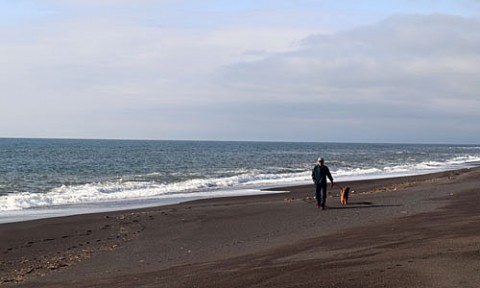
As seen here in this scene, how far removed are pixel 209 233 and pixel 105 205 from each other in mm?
10391

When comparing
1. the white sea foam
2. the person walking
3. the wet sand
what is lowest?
the white sea foam

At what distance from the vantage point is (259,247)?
11945mm

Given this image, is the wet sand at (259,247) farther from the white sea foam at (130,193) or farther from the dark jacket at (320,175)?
the white sea foam at (130,193)

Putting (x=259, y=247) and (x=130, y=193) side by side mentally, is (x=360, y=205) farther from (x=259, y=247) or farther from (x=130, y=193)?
(x=130, y=193)

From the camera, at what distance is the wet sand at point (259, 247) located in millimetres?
8453

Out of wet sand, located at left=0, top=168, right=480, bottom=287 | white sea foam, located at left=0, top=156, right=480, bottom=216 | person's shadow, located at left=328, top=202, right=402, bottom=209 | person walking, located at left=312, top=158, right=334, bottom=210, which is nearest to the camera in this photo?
wet sand, located at left=0, top=168, right=480, bottom=287

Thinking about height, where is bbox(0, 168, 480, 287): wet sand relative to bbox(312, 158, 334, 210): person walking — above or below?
below

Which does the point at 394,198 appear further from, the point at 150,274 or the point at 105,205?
the point at 150,274

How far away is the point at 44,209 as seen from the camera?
22.9 meters

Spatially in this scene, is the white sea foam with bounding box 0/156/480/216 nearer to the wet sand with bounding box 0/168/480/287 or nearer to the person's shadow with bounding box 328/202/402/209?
the wet sand with bounding box 0/168/480/287

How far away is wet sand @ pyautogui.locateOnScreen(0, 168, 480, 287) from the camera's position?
845 centimetres

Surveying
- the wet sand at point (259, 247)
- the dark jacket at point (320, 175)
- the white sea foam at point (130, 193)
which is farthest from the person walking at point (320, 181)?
the white sea foam at point (130, 193)

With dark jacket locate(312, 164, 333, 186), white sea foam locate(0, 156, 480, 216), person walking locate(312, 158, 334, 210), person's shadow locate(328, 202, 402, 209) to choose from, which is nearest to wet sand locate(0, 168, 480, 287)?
person's shadow locate(328, 202, 402, 209)

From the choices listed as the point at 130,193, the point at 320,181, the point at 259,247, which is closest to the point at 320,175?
the point at 320,181
